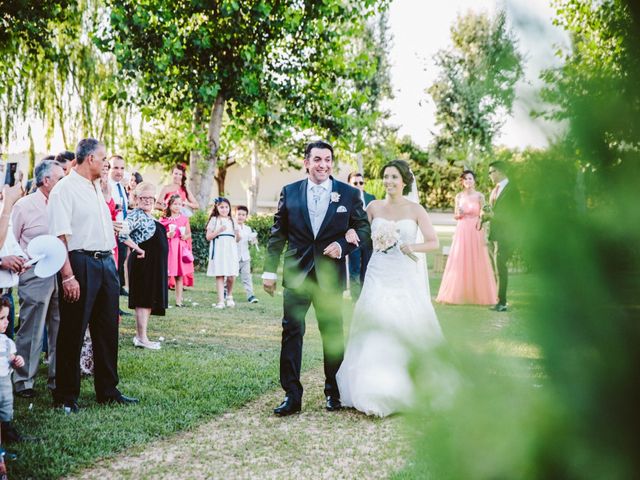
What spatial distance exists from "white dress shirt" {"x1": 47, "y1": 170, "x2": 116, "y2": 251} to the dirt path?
1.79m

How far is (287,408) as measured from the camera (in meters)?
5.11

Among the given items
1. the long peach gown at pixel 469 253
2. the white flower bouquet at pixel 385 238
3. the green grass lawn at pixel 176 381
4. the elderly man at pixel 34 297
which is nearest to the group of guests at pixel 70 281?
the elderly man at pixel 34 297

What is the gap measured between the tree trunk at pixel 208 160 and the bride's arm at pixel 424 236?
13.0m

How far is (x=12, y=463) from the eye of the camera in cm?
381

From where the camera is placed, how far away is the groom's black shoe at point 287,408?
509 cm

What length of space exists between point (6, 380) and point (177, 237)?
7490 millimetres

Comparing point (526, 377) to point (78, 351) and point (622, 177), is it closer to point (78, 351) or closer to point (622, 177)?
point (622, 177)

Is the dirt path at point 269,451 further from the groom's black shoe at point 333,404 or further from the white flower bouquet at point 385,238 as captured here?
the white flower bouquet at point 385,238

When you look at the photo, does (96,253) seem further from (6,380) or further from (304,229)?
(304,229)

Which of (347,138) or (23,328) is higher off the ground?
(347,138)

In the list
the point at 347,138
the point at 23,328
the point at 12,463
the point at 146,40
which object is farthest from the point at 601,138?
the point at 347,138

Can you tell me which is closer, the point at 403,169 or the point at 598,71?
the point at 598,71

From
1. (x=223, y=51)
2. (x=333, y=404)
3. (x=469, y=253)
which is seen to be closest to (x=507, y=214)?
(x=333, y=404)

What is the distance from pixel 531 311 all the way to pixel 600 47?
0.33 m
